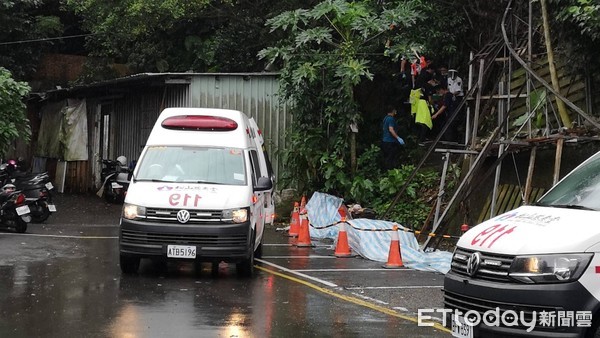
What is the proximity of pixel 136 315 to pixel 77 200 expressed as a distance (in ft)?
58.8

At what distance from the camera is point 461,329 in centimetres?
708

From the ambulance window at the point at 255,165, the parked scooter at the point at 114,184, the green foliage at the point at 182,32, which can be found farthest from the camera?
the green foliage at the point at 182,32

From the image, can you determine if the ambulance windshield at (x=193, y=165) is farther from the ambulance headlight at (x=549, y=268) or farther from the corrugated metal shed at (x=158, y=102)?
the corrugated metal shed at (x=158, y=102)

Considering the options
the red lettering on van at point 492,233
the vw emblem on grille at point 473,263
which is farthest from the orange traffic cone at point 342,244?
the vw emblem on grille at point 473,263

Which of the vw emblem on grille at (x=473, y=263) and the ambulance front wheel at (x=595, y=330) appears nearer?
the ambulance front wheel at (x=595, y=330)

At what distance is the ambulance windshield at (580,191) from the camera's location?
294 inches

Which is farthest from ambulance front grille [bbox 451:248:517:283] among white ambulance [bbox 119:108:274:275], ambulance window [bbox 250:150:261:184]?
ambulance window [bbox 250:150:261:184]

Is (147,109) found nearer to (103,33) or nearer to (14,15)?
(103,33)

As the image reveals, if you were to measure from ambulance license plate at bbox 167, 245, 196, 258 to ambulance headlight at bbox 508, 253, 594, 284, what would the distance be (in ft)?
20.3

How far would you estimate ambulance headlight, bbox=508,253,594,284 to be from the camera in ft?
21.1

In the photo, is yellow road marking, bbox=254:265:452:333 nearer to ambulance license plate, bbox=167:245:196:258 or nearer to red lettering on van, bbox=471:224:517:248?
ambulance license plate, bbox=167:245:196:258

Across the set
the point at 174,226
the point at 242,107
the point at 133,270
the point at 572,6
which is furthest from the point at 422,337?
the point at 242,107

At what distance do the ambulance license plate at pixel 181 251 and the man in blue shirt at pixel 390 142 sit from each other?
8.93 m

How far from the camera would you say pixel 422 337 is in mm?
8742
